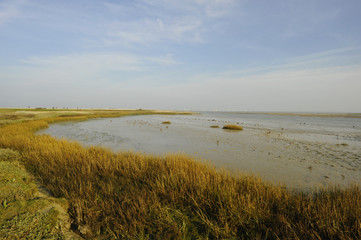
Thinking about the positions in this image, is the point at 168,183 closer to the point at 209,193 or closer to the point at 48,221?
the point at 209,193

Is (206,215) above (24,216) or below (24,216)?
below

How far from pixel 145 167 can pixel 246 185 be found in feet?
13.4

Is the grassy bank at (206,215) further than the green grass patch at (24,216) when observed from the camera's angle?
Yes

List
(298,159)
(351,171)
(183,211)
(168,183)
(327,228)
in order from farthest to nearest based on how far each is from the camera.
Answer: (298,159) < (351,171) < (168,183) < (183,211) < (327,228)

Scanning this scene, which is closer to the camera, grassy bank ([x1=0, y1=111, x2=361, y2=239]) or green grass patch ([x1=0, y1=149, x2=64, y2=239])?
green grass patch ([x1=0, y1=149, x2=64, y2=239])

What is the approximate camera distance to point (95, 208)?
3.91 m

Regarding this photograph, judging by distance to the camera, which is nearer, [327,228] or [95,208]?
[327,228]

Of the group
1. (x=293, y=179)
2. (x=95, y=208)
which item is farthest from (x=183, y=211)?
(x=293, y=179)

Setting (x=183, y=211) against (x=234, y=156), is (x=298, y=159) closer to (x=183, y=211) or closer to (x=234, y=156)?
(x=234, y=156)

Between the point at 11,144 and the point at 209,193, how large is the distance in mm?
13904

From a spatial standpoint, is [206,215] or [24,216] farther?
[206,215]

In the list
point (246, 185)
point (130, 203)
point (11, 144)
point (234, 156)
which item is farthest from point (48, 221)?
point (11, 144)

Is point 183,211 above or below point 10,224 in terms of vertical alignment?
below

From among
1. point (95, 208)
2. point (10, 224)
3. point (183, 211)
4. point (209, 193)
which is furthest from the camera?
point (209, 193)
